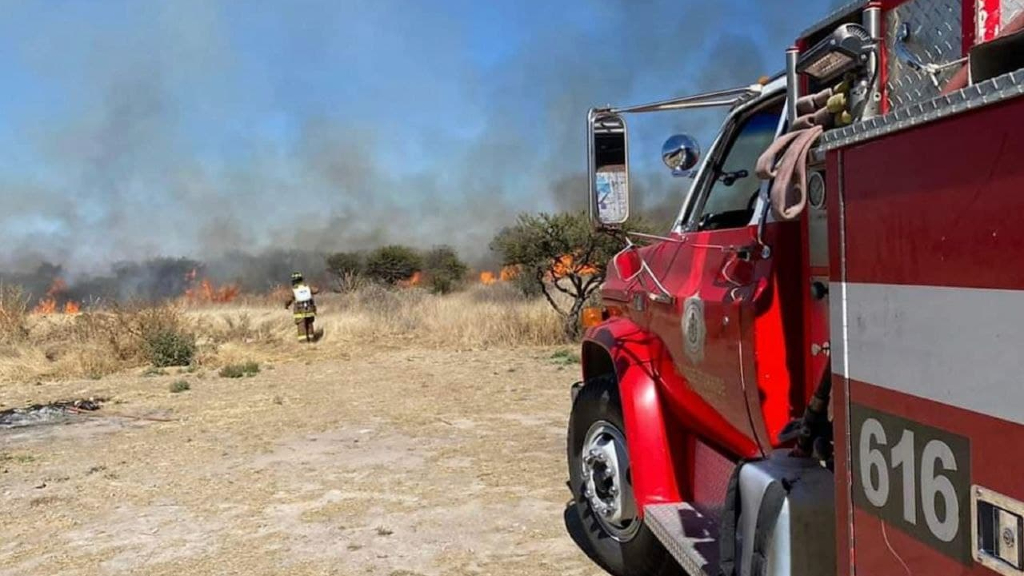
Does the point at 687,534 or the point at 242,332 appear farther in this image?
the point at 242,332

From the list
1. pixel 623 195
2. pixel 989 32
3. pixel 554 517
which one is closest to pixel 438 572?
pixel 554 517

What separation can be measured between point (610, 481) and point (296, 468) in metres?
3.66

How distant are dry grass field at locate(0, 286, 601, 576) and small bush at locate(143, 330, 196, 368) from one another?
341mm

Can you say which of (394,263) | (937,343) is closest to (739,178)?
(937,343)

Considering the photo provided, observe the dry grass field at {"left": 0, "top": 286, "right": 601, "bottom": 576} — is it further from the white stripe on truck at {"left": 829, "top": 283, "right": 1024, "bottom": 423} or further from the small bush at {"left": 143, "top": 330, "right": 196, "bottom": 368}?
the white stripe on truck at {"left": 829, "top": 283, "right": 1024, "bottom": 423}

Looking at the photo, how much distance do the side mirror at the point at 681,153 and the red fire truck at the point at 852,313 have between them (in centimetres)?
18

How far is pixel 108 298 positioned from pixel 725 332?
17.4 meters

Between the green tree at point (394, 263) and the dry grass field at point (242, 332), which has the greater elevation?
the green tree at point (394, 263)

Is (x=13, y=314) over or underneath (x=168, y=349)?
over

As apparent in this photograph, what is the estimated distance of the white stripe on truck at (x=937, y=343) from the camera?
4.44ft

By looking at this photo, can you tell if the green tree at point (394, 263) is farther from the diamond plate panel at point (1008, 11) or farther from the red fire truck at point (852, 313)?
the diamond plate panel at point (1008, 11)

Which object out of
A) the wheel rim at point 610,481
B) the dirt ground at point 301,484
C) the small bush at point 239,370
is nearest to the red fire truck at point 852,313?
the wheel rim at point 610,481

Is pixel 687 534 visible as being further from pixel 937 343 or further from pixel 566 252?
pixel 566 252

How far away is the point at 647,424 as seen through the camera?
11.7ft
